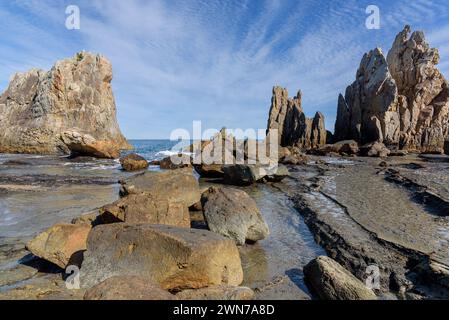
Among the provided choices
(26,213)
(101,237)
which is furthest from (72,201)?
(101,237)

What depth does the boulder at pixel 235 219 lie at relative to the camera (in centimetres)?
781

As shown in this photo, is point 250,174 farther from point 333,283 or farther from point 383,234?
point 333,283

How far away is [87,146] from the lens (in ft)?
114

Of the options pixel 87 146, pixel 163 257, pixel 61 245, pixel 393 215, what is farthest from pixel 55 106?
pixel 163 257

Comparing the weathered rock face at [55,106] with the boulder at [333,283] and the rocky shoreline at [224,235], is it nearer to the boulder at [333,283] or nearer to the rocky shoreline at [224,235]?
the rocky shoreline at [224,235]

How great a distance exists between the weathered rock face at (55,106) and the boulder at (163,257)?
139 feet

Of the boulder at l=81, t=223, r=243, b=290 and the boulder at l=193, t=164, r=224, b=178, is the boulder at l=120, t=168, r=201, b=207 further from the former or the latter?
the boulder at l=193, t=164, r=224, b=178

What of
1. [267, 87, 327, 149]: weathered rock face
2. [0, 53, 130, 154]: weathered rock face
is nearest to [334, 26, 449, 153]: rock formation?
[267, 87, 327, 149]: weathered rock face

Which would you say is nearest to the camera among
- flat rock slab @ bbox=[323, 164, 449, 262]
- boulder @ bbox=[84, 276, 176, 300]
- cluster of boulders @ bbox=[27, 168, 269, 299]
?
boulder @ bbox=[84, 276, 176, 300]

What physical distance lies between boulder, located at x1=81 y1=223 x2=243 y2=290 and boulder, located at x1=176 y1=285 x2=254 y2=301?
0.23 m

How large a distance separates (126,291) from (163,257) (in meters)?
1.09

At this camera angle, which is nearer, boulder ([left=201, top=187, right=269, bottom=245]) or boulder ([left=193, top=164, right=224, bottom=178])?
boulder ([left=201, top=187, right=269, bottom=245])

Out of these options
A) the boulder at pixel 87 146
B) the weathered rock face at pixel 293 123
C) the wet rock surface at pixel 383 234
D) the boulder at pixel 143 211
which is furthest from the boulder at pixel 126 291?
the weathered rock face at pixel 293 123

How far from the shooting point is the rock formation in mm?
56469
